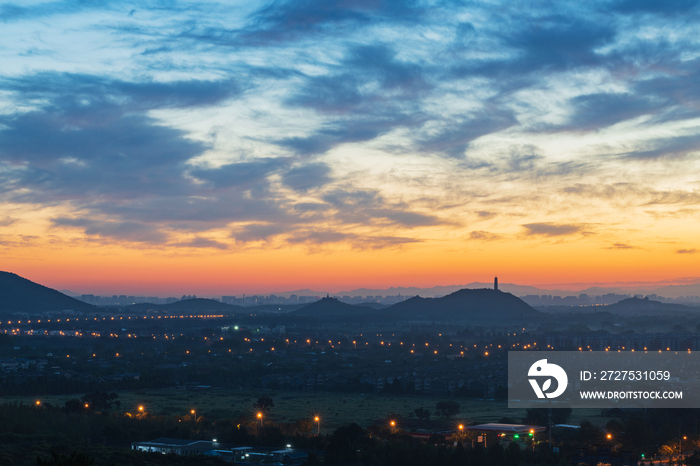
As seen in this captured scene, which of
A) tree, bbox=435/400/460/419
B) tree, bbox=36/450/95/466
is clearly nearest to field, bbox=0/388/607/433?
tree, bbox=435/400/460/419

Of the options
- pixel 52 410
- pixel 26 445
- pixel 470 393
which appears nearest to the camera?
pixel 26 445

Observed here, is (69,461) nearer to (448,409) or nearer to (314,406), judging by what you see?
(448,409)

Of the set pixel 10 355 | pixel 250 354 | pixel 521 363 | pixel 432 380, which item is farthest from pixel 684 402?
pixel 10 355

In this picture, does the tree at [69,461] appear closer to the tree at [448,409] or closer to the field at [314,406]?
the field at [314,406]

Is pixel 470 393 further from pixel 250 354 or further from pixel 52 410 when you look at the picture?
pixel 250 354

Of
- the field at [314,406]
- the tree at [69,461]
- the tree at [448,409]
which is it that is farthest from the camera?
the tree at [448,409]

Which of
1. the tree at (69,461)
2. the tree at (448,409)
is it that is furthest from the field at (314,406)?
the tree at (69,461)

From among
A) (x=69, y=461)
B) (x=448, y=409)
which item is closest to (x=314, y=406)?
(x=448, y=409)

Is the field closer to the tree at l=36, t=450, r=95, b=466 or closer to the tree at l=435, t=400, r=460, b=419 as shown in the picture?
the tree at l=435, t=400, r=460, b=419
